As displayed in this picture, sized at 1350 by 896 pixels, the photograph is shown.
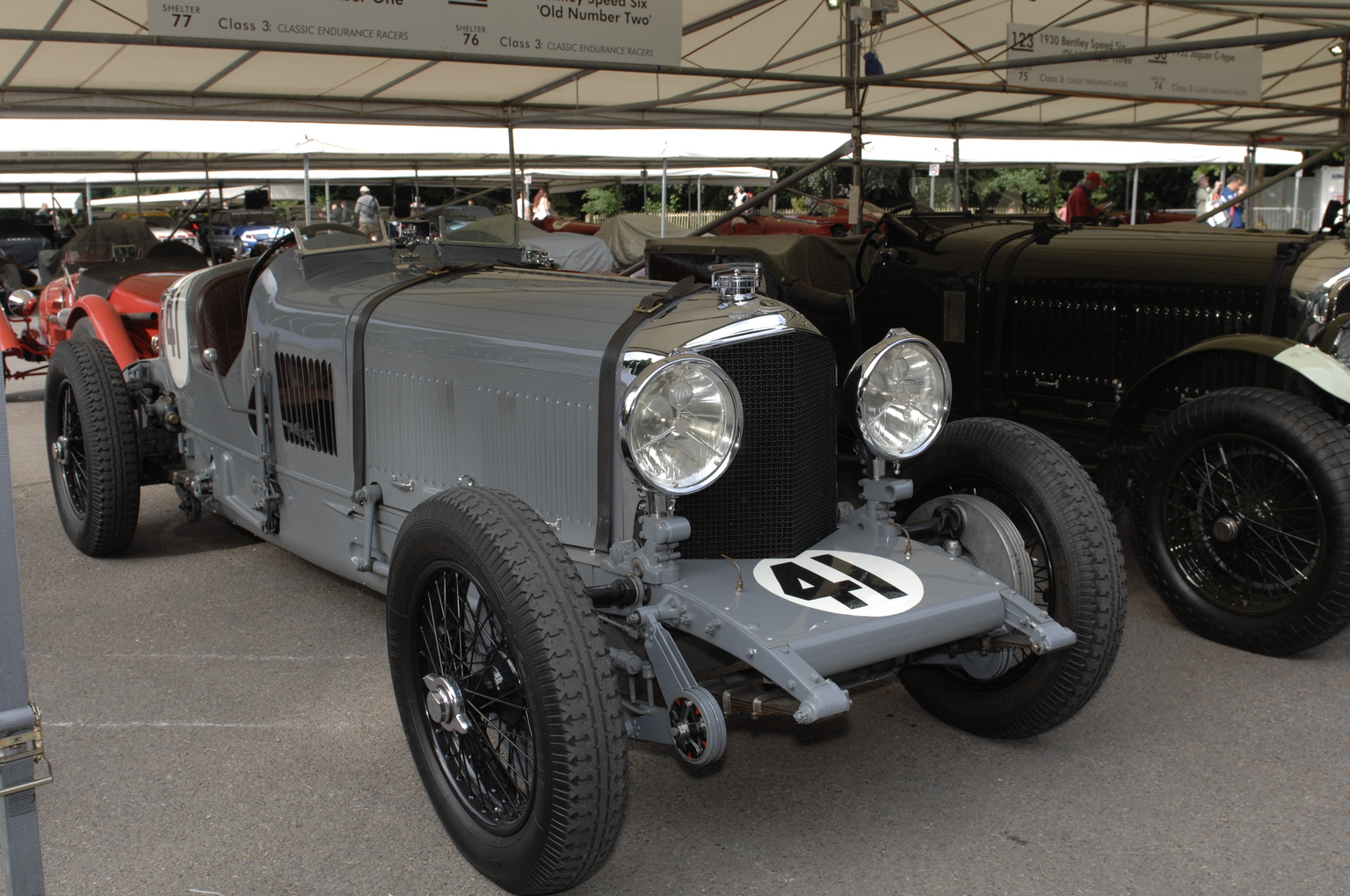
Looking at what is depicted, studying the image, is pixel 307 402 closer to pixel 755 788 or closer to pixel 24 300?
pixel 755 788

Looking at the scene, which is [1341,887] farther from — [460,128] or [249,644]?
[460,128]

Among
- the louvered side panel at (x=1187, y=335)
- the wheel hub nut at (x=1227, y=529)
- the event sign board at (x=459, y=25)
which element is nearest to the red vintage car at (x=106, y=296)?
the event sign board at (x=459, y=25)

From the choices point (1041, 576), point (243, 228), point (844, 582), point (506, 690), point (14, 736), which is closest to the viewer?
point (14, 736)

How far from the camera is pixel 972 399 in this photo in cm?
524

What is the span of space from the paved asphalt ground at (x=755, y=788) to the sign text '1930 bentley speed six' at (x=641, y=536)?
0.25m

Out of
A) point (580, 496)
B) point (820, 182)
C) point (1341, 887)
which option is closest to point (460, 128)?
point (580, 496)

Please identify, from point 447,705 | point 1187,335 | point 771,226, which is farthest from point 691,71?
point 447,705

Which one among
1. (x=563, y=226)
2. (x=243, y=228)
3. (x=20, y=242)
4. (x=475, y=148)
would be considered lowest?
(x=20, y=242)

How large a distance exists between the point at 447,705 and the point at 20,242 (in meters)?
22.1

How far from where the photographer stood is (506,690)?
2326 millimetres

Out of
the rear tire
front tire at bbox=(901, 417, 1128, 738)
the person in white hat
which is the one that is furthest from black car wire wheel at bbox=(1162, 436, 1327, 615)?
the rear tire

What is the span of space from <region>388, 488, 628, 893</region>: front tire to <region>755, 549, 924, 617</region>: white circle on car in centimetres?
58

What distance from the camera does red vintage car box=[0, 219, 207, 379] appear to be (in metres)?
5.80

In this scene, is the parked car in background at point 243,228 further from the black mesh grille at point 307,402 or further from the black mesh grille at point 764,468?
the black mesh grille at point 764,468
